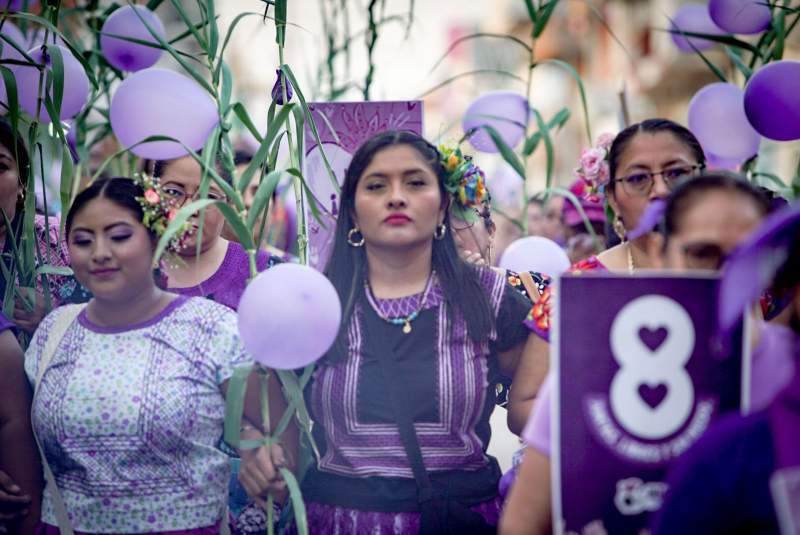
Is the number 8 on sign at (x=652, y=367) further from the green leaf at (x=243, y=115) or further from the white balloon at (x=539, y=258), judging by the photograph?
the white balloon at (x=539, y=258)

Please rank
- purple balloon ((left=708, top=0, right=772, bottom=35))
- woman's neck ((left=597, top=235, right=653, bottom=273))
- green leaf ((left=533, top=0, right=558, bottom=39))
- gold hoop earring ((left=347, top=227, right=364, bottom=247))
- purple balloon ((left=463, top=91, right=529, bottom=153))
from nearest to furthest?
gold hoop earring ((left=347, top=227, right=364, bottom=247)), woman's neck ((left=597, top=235, right=653, bottom=273)), green leaf ((left=533, top=0, right=558, bottom=39)), purple balloon ((left=708, top=0, right=772, bottom=35)), purple balloon ((left=463, top=91, right=529, bottom=153))

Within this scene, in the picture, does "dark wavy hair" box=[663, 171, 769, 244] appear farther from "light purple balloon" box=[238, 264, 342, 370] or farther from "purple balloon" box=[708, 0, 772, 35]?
"purple balloon" box=[708, 0, 772, 35]

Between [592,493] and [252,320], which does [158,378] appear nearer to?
[252,320]

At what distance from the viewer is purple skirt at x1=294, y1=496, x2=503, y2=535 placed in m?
2.17

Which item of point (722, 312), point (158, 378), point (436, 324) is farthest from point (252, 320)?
point (722, 312)

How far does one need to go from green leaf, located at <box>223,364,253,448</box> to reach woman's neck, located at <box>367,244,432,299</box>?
18.3 inches

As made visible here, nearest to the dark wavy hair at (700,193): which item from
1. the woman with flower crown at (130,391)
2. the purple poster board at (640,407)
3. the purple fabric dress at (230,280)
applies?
the purple poster board at (640,407)

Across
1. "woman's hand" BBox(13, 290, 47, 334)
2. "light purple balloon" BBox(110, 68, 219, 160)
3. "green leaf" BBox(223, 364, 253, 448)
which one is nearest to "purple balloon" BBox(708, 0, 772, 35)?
"light purple balloon" BBox(110, 68, 219, 160)

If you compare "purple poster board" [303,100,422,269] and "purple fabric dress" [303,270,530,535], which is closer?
"purple fabric dress" [303,270,530,535]

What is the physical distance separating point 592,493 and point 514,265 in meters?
1.77

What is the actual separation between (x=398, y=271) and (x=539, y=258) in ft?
3.12

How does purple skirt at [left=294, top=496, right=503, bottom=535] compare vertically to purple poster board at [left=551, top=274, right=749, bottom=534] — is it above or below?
below

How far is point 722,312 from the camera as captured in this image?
136 cm

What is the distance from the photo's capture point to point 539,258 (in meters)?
3.17
